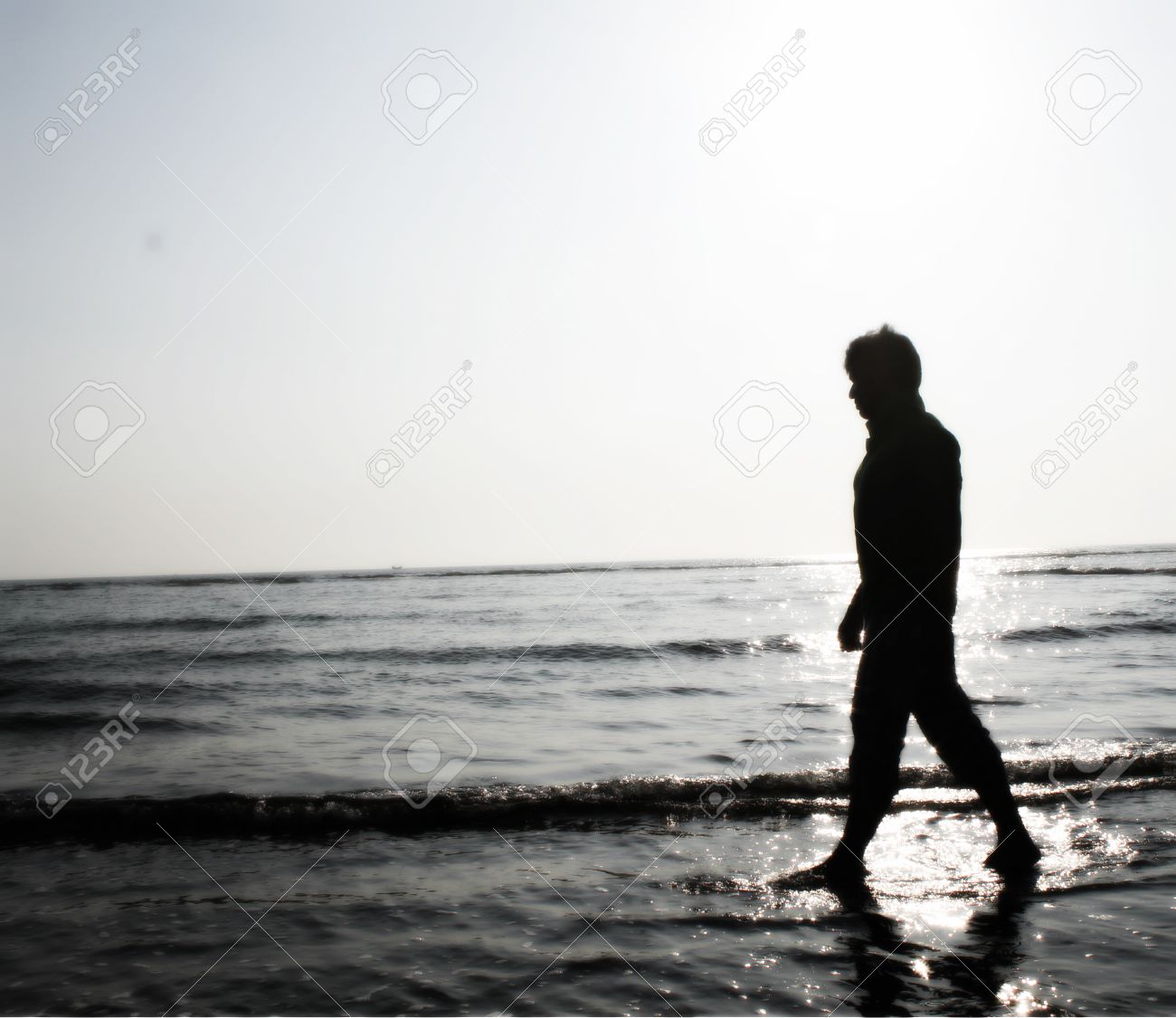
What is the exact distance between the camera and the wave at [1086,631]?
15323 mm

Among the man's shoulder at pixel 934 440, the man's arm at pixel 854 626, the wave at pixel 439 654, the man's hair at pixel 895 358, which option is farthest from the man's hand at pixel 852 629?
the wave at pixel 439 654

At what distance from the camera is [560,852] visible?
407 centimetres

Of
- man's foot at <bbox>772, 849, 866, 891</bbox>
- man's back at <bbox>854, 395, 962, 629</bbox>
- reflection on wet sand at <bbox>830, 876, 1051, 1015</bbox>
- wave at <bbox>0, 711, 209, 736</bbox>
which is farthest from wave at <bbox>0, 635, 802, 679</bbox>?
reflection on wet sand at <bbox>830, 876, 1051, 1015</bbox>

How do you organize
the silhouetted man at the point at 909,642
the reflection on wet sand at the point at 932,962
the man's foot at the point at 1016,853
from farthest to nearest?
1. the man's foot at the point at 1016,853
2. the silhouetted man at the point at 909,642
3. the reflection on wet sand at the point at 932,962

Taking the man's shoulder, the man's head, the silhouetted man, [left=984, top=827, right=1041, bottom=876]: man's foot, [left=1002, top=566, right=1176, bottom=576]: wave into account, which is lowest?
[left=1002, top=566, right=1176, bottom=576]: wave

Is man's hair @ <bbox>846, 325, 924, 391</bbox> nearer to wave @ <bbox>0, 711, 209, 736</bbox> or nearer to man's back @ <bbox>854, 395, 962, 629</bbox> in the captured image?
man's back @ <bbox>854, 395, 962, 629</bbox>

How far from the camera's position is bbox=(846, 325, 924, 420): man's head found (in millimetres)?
3543

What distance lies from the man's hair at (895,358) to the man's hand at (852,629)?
94cm

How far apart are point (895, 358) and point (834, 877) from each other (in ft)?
6.98

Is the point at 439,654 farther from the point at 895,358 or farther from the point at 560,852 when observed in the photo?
the point at 895,358

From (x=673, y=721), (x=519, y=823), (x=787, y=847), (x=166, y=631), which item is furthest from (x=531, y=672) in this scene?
(x=166, y=631)

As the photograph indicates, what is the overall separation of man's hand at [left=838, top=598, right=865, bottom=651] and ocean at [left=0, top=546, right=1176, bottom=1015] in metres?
0.95

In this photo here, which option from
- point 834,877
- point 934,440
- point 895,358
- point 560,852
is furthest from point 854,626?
point 560,852

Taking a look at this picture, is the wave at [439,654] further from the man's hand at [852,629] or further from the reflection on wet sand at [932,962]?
the reflection on wet sand at [932,962]
